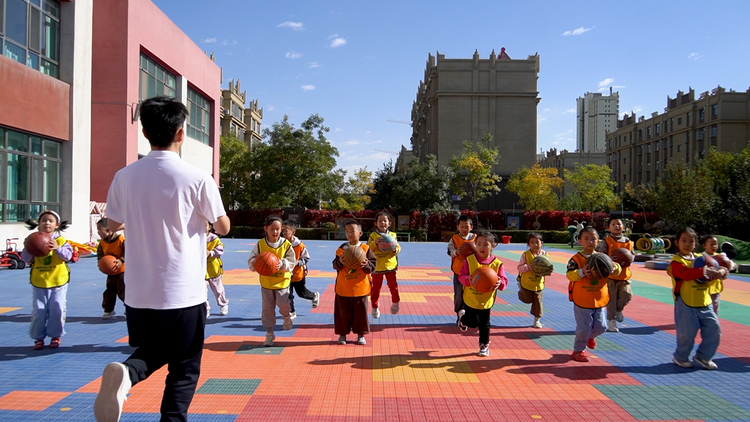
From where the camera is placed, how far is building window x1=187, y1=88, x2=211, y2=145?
28266mm

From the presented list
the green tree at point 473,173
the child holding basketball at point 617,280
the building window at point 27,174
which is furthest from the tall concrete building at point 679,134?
the building window at point 27,174

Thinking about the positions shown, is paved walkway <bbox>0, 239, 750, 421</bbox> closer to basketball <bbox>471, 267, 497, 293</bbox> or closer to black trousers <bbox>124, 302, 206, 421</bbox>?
basketball <bbox>471, 267, 497, 293</bbox>

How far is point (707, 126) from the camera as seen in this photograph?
62094 millimetres

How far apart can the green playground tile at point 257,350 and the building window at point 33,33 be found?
14.7 metres

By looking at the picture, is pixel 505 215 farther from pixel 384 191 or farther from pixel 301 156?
pixel 301 156

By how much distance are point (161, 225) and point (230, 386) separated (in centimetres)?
254

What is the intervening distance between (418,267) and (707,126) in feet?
197

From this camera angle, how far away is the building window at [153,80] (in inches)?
879

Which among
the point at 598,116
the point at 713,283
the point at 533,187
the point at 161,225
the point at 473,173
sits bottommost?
the point at 713,283

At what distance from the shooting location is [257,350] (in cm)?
610

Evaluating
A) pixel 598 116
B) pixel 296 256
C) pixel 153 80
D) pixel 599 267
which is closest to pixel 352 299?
pixel 296 256

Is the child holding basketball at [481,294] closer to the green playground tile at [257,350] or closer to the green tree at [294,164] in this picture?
the green playground tile at [257,350]

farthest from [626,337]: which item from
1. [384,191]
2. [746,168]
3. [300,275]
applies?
[384,191]

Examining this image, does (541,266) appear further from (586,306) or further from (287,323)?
(287,323)
